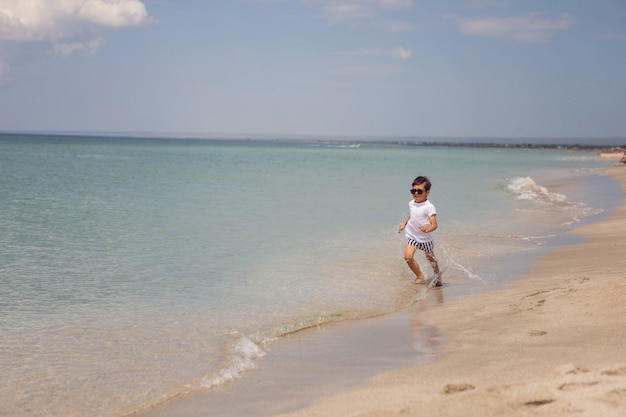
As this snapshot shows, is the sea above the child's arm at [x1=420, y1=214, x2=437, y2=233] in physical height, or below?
below

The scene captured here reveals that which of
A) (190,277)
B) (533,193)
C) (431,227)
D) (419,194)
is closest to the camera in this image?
(431,227)

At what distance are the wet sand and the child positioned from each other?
1.59 metres

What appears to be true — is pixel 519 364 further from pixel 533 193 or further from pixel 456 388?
pixel 533 193

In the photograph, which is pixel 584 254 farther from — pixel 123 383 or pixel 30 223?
pixel 30 223

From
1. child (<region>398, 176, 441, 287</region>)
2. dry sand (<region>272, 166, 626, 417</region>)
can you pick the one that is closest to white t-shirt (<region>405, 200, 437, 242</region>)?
child (<region>398, 176, 441, 287</region>)

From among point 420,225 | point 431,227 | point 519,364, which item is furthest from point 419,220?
point 519,364

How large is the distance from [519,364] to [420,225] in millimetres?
4872

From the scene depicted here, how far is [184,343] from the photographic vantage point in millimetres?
6926

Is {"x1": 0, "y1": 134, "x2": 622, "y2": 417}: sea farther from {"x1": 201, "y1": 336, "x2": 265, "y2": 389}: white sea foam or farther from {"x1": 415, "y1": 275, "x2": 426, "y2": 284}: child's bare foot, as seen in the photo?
{"x1": 415, "y1": 275, "x2": 426, "y2": 284}: child's bare foot

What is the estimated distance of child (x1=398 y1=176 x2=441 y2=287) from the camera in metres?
9.65

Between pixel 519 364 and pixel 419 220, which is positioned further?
pixel 419 220

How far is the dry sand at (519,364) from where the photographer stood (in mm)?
4035

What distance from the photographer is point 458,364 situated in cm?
527

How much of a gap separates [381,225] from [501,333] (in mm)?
10920
